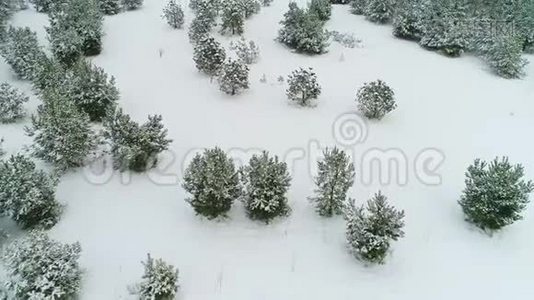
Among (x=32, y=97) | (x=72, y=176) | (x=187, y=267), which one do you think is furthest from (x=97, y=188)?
(x=32, y=97)

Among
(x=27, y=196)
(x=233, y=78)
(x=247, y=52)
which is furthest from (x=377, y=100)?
(x=27, y=196)

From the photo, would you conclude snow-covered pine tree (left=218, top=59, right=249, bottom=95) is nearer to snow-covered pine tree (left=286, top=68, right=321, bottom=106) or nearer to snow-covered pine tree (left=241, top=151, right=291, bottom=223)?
snow-covered pine tree (left=286, top=68, right=321, bottom=106)

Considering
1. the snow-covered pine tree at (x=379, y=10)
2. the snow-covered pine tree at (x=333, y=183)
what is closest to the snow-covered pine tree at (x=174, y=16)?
the snow-covered pine tree at (x=379, y=10)

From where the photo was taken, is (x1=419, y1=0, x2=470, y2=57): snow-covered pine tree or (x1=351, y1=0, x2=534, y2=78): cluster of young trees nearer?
Result: (x1=351, y1=0, x2=534, y2=78): cluster of young trees

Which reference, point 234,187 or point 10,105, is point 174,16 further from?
point 234,187

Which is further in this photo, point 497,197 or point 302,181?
point 302,181

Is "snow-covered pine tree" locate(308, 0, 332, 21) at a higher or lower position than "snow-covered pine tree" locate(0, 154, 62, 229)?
higher

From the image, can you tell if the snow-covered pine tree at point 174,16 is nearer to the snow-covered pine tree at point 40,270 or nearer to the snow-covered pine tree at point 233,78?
the snow-covered pine tree at point 233,78

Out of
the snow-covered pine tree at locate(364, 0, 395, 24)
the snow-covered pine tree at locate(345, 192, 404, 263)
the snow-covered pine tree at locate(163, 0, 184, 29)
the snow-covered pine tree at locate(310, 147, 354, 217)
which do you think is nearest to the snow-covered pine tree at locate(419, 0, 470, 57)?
the snow-covered pine tree at locate(364, 0, 395, 24)
